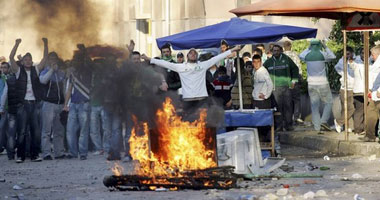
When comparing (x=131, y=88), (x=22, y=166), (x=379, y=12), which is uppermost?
(x=379, y=12)

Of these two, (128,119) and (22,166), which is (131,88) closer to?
(128,119)

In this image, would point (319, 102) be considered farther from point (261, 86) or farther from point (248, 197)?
point (248, 197)

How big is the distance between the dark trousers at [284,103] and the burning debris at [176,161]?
26.7 ft

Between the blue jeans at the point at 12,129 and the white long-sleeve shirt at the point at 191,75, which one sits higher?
the white long-sleeve shirt at the point at 191,75

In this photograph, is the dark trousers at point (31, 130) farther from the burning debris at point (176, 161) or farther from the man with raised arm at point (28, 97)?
the burning debris at point (176, 161)

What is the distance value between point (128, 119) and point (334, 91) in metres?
7.01

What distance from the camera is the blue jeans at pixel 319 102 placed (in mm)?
22828

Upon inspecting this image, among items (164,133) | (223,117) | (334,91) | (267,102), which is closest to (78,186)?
(164,133)

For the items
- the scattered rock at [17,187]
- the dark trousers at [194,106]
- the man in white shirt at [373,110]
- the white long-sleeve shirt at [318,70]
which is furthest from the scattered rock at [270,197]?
the white long-sleeve shirt at [318,70]

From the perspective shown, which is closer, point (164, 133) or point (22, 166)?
point (164, 133)

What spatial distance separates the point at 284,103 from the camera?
23.3 m

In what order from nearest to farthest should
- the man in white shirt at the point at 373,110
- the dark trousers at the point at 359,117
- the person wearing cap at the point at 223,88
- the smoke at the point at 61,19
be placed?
the smoke at the point at 61,19, the man in white shirt at the point at 373,110, the person wearing cap at the point at 223,88, the dark trousers at the point at 359,117

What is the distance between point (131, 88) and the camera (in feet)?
60.4

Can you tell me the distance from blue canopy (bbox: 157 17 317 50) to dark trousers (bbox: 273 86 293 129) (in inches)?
97.0
